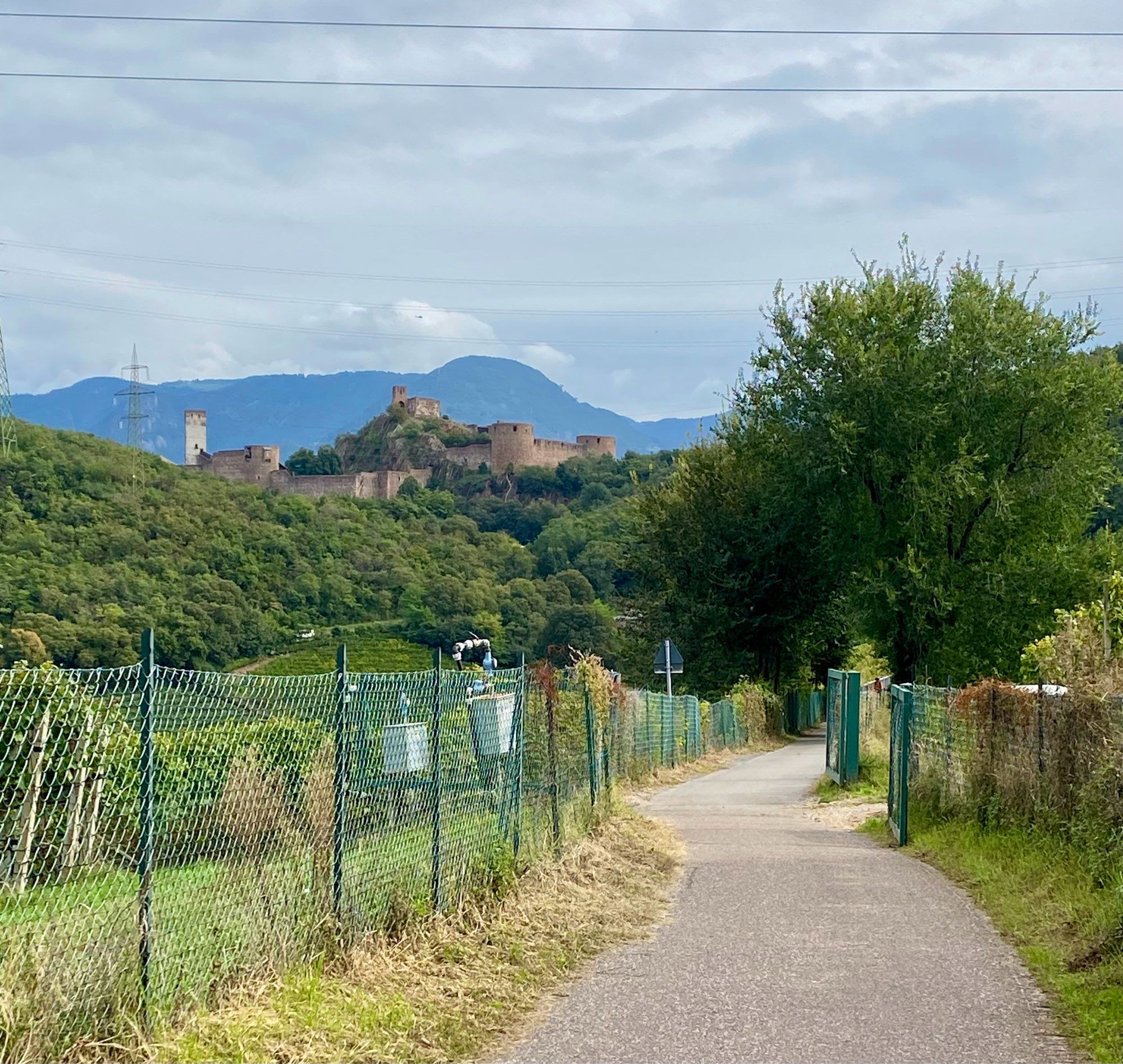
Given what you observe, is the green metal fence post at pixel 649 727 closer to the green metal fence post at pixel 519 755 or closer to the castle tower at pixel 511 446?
the green metal fence post at pixel 519 755

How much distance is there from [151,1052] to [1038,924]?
231 inches

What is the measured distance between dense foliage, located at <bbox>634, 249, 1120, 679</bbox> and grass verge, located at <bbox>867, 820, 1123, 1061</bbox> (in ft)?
68.0

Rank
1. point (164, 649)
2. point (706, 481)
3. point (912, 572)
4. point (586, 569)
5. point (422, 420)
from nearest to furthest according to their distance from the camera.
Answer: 1. point (912, 572)
2. point (706, 481)
3. point (164, 649)
4. point (586, 569)
5. point (422, 420)

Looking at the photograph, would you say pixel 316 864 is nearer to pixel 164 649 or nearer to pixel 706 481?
pixel 706 481

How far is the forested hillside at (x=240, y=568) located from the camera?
56.3 metres

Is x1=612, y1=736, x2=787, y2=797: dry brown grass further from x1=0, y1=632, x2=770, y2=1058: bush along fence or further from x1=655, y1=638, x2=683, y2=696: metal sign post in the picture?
x1=0, y1=632, x2=770, y2=1058: bush along fence

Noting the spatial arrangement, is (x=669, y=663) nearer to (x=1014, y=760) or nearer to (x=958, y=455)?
(x=958, y=455)

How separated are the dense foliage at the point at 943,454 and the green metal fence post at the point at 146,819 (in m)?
28.7

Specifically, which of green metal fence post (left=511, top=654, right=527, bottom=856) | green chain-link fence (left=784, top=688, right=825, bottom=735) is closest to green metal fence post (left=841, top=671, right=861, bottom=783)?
green metal fence post (left=511, top=654, right=527, bottom=856)

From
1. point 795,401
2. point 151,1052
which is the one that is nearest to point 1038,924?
point 151,1052

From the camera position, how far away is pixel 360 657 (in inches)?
2744

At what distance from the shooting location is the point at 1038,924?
8.81m

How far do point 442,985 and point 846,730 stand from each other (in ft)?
47.8

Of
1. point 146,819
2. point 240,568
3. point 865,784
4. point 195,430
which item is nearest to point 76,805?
point 146,819
